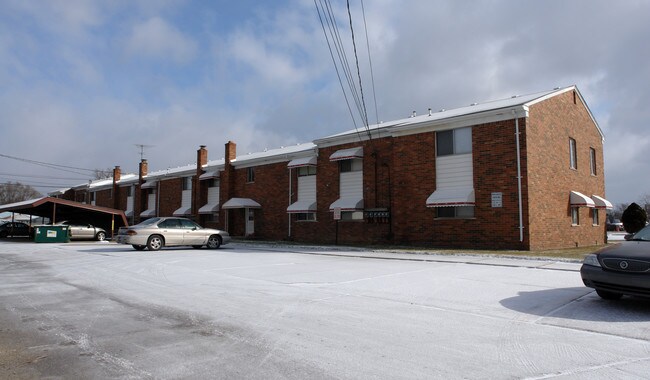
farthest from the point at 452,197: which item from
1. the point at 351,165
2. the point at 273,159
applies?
the point at 273,159

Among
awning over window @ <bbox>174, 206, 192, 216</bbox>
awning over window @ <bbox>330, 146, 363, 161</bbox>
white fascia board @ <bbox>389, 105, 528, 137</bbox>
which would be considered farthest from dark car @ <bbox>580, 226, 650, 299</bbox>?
awning over window @ <bbox>174, 206, 192, 216</bbox>

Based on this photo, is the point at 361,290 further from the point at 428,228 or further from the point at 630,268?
the point at 428,228

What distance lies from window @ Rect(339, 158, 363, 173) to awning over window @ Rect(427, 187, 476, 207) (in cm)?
527

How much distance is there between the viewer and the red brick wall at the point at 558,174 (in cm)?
1943

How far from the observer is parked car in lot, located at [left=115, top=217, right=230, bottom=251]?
19375 millimetres

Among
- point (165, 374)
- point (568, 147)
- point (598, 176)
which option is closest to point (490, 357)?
point (165, 374)

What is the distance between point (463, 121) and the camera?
20484 millimetres

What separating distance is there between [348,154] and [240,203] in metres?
9.83

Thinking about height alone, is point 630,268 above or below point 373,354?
above

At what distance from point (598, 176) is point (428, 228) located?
43.0ft

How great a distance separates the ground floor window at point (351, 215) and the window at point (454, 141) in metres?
5.67

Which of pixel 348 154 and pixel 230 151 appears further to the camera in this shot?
pixel 230 151

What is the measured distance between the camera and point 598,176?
27438mm

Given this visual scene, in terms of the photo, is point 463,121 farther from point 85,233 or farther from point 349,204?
point 85,233
